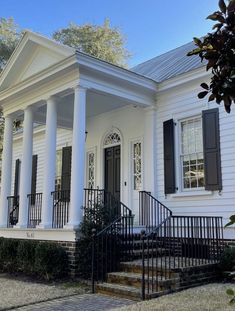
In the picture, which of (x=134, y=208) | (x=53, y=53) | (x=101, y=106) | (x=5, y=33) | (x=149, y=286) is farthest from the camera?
(x=5, y=33)

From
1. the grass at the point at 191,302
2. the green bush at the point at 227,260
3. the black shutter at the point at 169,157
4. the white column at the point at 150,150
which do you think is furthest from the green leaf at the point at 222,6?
the white column at the point at 150,150

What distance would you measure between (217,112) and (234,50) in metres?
7.08

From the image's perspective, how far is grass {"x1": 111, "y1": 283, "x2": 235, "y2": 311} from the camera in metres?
5.77

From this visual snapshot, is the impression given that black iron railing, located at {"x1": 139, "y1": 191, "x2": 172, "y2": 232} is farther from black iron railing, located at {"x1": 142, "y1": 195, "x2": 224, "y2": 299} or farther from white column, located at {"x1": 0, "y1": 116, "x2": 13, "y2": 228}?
white column, located at {"x1": 0, "y1": 116, "x2": 13, "y2": 228}

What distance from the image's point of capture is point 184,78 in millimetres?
10188

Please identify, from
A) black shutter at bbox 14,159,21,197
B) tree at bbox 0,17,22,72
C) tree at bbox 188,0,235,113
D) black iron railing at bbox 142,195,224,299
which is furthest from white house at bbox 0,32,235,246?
tree at bbox 0,17,22,72

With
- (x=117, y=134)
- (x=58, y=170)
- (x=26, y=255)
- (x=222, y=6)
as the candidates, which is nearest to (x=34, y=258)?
(x=26, y=255)

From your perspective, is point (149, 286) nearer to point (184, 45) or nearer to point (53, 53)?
point (53, 53)

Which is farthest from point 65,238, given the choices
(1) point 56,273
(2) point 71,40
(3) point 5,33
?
(2) point 71,40

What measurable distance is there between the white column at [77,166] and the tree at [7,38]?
17.0 meters

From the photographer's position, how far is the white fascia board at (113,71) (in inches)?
359

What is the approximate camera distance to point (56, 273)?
27.8 feet

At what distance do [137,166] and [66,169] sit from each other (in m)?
3.18

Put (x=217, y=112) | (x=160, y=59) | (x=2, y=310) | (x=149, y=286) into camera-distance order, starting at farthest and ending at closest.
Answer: (x=160, y=59) → (x=217, y=112) → (x=149, y=286) → (x=2, y=310)
